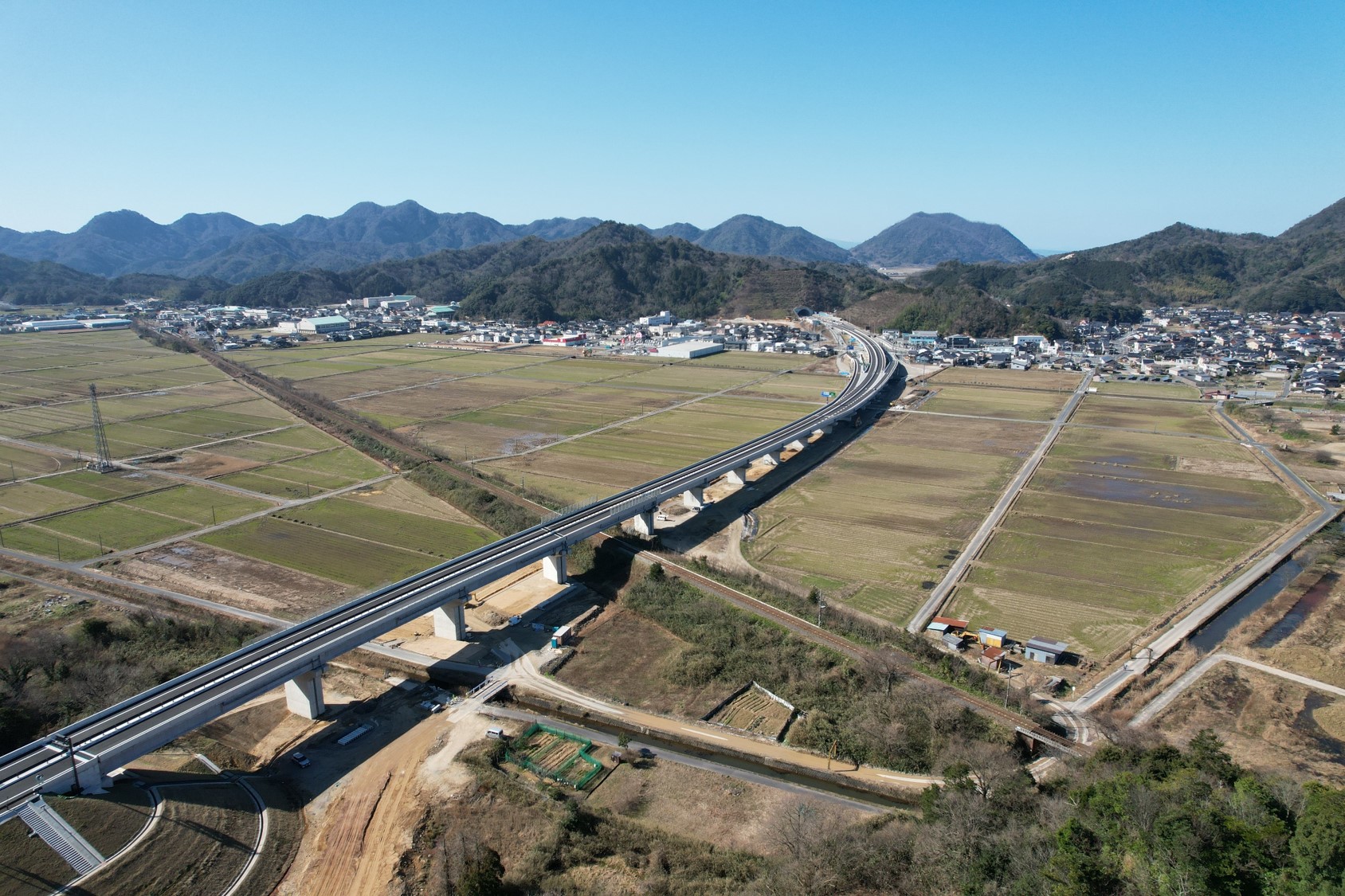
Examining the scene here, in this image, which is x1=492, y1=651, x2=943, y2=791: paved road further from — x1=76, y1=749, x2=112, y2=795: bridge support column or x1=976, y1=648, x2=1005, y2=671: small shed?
x1=76, y1=749, x2=112, y2=795: bridge support column

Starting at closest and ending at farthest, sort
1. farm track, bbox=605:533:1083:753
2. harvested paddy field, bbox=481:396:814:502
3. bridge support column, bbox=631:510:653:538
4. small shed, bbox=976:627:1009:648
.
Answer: farm track, bbox=605:533:1083:753
small shed, bbox=976:627:1009:648
bridge support column, bbox=631:510:653:538
harvested paddy field, bbox=481:396:814:502

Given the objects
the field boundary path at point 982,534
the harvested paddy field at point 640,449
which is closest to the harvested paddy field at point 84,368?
the harvested paddy field at point 640,449

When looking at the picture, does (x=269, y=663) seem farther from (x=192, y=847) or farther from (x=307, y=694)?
(x=192, y=847)

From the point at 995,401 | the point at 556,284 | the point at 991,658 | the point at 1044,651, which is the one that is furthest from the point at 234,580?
the point at 556,284

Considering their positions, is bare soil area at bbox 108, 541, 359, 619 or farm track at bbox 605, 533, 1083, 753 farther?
bare soil area at bbox 108, 541, 359, 619

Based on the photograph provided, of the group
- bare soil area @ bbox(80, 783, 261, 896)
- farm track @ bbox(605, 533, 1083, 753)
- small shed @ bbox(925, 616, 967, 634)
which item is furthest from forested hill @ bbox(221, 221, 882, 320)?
bare soil area @ bbox(80, 783, 261, 896)

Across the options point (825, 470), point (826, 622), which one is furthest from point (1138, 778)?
point (825, 470)
